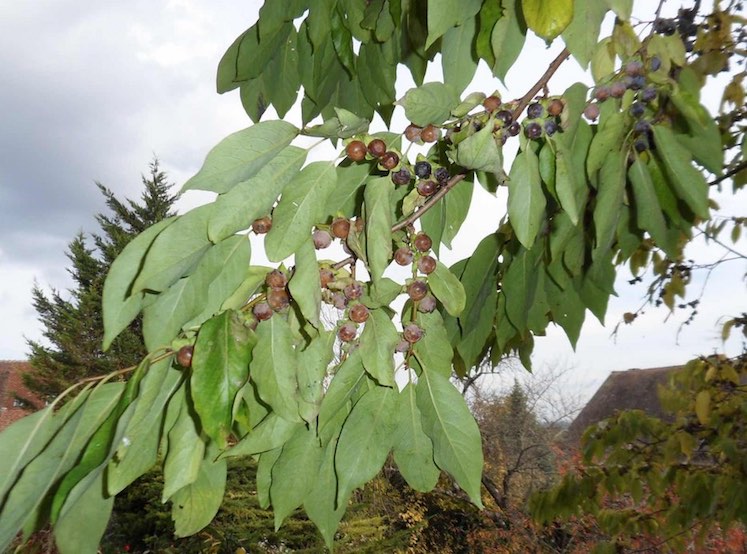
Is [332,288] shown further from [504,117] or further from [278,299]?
[504,117]

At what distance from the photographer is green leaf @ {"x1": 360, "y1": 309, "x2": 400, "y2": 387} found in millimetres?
491

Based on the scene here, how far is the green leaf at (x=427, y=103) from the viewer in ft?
1.68

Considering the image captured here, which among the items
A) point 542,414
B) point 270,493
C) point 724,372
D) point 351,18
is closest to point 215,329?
point 270,493

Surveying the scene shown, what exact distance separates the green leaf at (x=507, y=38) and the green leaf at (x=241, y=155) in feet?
0.87

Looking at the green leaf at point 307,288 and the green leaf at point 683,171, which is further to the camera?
the green leaf at point 683,171

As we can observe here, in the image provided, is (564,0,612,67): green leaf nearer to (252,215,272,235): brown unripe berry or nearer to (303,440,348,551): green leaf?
(252,215,272,235): brown unripe berry

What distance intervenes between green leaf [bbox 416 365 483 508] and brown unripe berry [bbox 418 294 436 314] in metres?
0.07

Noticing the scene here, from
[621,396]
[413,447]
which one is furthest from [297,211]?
[621,396]

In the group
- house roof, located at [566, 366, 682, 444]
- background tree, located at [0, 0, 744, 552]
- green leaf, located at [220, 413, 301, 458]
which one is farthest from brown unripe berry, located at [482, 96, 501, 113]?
house roof, located at [566, 366, 682, 444]

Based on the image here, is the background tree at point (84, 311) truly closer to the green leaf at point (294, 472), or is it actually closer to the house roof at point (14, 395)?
the house roof at point (14, 395)

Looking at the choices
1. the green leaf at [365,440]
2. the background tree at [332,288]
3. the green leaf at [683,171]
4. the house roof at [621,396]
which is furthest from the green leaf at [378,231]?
the house roof at [621,396]

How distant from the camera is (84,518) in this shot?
17.6 inches

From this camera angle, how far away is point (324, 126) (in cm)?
48

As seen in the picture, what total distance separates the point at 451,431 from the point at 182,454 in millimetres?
224
